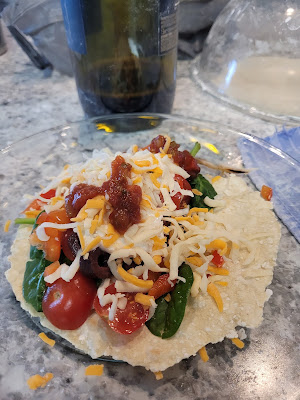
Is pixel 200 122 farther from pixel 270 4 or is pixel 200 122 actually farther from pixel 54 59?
pixel 54 59

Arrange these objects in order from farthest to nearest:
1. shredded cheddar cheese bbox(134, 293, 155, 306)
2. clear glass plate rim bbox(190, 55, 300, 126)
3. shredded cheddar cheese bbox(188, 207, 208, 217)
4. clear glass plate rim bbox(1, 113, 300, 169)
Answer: clear glass plate rim bbox(190, 55, 300, 126)
clear glass plate rim bbox(1, 113, 300, 169)
shredded cheddar cheese bbox(188, 207, 208, 217)
shredded cheddar cheese bbox(134, 293, 155, 306)

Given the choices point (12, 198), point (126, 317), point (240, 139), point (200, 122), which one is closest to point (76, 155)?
point (12, 198)

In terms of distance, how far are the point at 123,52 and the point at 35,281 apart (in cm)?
112

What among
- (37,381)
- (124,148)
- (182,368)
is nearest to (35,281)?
(37,381)

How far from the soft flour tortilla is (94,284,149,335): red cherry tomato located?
0.04m

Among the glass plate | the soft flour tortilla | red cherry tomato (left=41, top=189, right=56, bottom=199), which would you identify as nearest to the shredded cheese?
the soft flour tortilla

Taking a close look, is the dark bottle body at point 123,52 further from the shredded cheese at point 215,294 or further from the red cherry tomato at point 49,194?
the shredded cheese at point 215,294

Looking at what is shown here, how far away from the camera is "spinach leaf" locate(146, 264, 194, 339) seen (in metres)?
1.08

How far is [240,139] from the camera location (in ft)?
5.84

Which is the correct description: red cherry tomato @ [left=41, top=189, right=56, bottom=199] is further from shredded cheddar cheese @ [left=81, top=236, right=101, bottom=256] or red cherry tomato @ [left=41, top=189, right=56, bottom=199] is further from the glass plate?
shredded cheddar cheese @ [left=81, top=236, right=101, bottom=256]

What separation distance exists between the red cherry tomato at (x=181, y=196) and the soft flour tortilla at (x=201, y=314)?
15cm

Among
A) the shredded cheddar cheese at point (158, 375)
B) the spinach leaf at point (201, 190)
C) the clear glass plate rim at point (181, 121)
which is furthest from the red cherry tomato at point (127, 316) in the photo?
the clear glass plate rim at point (181, 121)

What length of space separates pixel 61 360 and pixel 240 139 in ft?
4.22

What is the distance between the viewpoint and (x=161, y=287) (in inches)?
43.8
